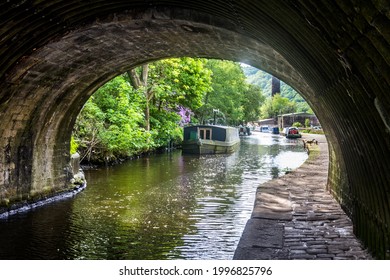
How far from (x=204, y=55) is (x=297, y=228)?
19.1 feet

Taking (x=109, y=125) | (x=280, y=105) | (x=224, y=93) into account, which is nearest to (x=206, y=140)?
(x=109, y=125)

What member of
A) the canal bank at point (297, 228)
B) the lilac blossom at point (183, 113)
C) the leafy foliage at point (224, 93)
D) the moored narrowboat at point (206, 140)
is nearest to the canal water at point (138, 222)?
the canal bank at point (297, 228)

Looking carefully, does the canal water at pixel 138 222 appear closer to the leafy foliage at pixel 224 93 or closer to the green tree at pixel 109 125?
the green tree at pixel 109 125

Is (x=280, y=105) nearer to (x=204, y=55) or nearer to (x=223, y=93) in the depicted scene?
(x=223, y=93)

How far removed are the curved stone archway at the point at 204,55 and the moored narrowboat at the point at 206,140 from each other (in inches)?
667

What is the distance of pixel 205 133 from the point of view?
32.9 meters

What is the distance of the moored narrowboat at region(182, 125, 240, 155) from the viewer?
1219 inches

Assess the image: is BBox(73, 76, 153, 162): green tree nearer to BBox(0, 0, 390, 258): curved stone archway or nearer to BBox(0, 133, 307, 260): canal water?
BBox(0, 133, 307, 260): canal water

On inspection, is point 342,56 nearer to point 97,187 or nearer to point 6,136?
point 6,136

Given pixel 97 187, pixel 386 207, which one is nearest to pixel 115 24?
pixel 386 207

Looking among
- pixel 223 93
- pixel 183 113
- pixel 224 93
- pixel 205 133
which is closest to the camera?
pixel 205 133

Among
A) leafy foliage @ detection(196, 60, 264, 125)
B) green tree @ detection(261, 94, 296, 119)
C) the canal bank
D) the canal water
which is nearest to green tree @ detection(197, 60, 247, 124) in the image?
leafy foliage @ detection(196, 60, 264, 125)

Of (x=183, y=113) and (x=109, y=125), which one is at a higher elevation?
(x=183, y=113)

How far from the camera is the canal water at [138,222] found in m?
8.09
